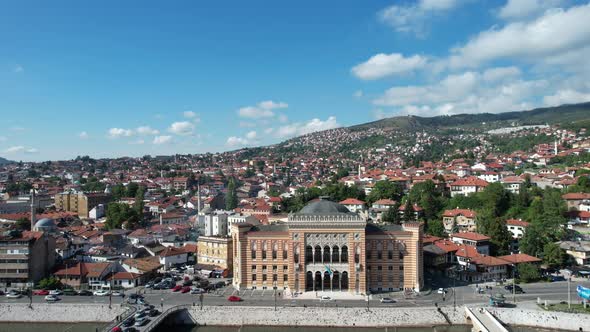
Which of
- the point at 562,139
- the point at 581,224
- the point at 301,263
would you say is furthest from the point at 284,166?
the point at 301,263

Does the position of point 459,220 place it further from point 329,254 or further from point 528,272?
point 329,254

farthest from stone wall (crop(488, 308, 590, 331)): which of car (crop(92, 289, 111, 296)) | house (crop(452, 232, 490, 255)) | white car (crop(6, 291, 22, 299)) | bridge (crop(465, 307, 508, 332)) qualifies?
white car (crop(6, 291, 22, 299))

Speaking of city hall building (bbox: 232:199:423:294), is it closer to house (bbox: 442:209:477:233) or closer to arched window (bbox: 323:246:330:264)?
arched window (bbox: 323:246:330:264)

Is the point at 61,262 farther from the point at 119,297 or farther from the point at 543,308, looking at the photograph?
the point at 543,308

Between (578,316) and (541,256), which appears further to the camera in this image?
(541,256)

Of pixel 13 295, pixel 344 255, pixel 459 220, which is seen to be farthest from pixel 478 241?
pixel 13 295

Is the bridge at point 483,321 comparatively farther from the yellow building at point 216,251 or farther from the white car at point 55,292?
the white car at point 55,292

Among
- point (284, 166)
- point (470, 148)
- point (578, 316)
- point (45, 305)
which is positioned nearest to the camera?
point (578, 316)
